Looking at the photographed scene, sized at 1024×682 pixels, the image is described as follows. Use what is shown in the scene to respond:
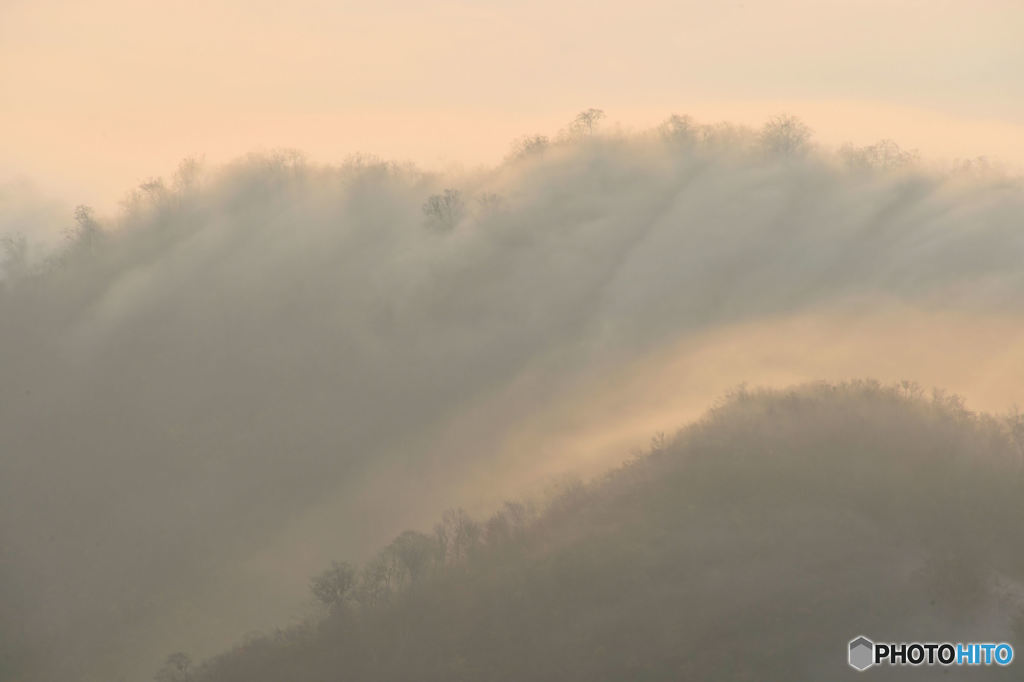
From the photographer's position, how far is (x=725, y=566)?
6025 cm

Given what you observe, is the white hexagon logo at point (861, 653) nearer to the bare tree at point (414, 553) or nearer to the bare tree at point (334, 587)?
the bare tree at point (414, 553)

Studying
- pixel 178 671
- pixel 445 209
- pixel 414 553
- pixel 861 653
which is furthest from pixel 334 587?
pixel 445 209

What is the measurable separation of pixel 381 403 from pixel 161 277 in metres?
44.7

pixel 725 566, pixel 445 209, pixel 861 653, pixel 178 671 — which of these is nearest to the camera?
pixel 861 653

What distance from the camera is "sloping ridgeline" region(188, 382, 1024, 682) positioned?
5472cm

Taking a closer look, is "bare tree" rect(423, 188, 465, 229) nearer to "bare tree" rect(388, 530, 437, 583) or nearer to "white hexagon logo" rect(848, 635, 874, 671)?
"bare tree" rect(388, 530, 437, 583)

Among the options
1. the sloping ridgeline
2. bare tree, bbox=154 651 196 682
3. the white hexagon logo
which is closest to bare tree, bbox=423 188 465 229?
the sloping ridgeline

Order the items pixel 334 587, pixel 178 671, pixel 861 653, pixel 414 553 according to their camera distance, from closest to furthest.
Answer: pixel 861 653
pixel 334 587
pixel 414 553
pixel 178 671

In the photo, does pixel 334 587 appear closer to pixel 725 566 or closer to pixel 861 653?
pixel 725 566

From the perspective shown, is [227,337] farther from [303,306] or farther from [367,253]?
[367,253]

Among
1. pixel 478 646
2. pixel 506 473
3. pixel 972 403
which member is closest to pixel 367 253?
pixel 506 473

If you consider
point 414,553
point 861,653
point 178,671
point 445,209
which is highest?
point 445,209

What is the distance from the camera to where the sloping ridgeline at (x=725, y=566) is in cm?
5472

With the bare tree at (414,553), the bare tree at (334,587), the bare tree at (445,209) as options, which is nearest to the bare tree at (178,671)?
the bare tree at (334,587)
